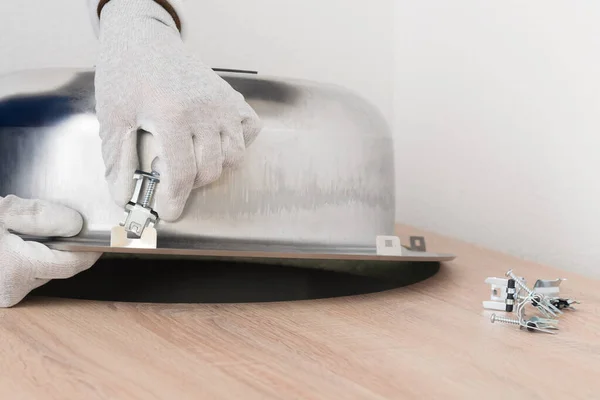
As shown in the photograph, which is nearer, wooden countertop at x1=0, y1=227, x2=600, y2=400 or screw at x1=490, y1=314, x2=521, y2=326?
wooden countertop at x1=0, y1=227, x2=600, y2=400

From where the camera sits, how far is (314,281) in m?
0.84

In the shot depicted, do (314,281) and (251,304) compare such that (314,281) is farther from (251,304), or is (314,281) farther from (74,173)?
(74,173)

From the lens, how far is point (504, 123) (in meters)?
1.25

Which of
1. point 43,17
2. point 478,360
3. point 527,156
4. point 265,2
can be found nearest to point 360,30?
point 265,2

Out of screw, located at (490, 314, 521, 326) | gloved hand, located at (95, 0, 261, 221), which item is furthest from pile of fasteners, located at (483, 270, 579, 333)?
gloved hand, located at (95, 0, 261, 221)

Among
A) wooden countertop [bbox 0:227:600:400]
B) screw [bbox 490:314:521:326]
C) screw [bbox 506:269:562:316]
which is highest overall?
screw [bbox 506:269:562:316]

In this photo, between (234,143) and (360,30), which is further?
(360,30)

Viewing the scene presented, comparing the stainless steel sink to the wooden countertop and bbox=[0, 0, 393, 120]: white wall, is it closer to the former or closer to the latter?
the wooden countertop

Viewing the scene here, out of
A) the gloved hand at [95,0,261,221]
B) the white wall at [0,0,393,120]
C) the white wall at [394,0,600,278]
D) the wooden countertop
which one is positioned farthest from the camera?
the white wall at [0,0,393,120]

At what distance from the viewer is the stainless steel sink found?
75cm

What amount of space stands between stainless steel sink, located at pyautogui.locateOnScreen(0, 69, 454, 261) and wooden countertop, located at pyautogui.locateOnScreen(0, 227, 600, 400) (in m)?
0.06

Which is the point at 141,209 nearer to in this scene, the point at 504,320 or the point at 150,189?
the point at 150,189

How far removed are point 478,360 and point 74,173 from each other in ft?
1.40

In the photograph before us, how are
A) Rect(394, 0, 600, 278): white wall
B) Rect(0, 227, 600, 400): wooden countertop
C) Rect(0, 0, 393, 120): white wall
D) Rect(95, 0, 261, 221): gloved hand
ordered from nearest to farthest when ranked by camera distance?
Rect(0, 227, 600, 400): wooden countertop, Rect(95, 0, 261, 221): gloved hand, Rect(394, 0, 600, 278): white wall, Rect(0, 0, 393, 120): white wall
